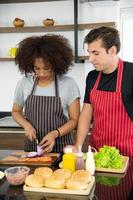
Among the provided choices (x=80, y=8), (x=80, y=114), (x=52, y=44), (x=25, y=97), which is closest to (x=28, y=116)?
(x=25, y=97)

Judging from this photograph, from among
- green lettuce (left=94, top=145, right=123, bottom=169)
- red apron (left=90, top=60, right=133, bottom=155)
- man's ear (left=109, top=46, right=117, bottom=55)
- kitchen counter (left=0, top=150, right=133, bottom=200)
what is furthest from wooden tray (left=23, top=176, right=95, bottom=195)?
man's ear (left=109, top=46, right=117, bottom=55)

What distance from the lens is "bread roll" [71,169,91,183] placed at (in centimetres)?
145

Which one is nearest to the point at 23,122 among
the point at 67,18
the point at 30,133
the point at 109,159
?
the point at 30,133

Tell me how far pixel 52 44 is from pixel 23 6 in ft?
5.92

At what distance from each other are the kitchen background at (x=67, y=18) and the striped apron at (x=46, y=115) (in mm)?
1422

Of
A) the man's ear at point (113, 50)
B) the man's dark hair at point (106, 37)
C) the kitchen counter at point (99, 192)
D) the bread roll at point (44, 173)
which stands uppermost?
the man's dark hair at point (106, 37)

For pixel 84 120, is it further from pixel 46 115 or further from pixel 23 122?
pixel 23 122

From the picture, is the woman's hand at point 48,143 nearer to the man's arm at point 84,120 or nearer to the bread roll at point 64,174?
the man's arm at point 84,120

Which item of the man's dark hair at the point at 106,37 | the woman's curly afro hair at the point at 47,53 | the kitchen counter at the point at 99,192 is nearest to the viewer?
the kitchen counter at the point at 99,192

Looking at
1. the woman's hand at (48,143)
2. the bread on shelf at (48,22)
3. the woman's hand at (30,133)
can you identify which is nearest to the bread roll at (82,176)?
the woman's hand at (48,143)

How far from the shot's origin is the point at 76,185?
4.66ft

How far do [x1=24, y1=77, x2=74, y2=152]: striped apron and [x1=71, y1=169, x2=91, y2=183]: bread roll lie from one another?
26.3 inches

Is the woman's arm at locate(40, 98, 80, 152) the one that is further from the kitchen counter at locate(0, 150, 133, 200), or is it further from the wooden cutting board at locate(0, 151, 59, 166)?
the kitchen counter at locate(0, 150, 133, 200)

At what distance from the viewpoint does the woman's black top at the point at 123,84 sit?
1954 millimetres
